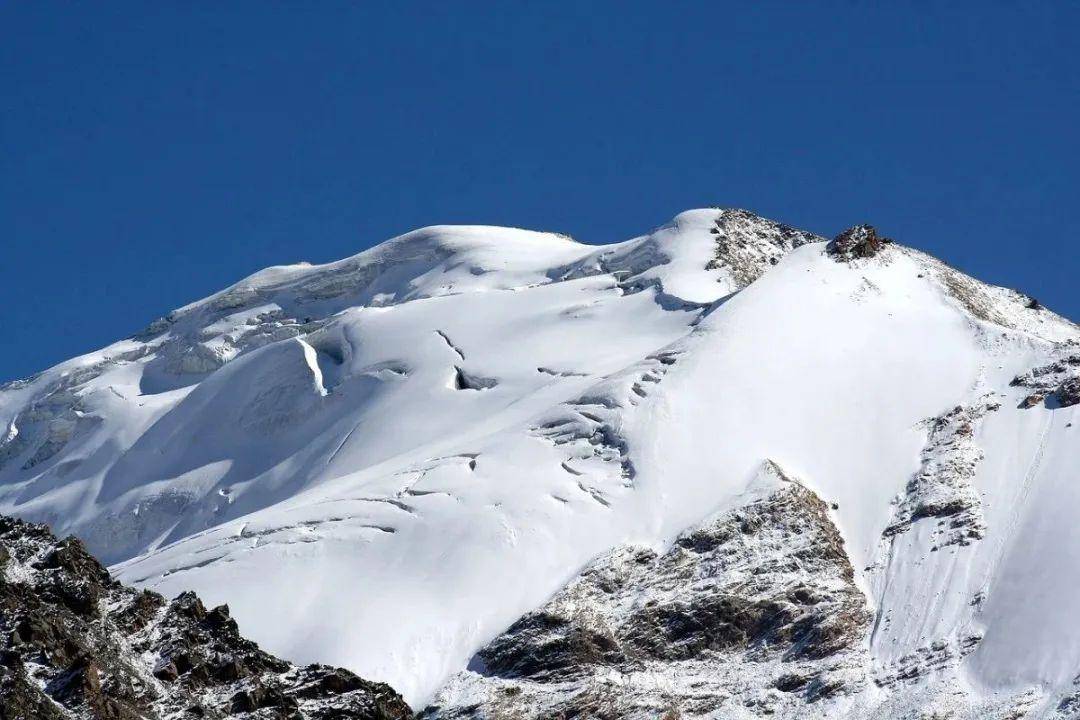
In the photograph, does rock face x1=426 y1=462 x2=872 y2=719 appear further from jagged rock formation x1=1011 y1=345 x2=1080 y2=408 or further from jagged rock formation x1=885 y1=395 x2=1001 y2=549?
jagged rock formation x1=1011 y1=345 x2=1080 y2=408

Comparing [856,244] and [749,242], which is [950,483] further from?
[749,242]

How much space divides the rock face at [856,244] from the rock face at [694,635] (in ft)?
97.8

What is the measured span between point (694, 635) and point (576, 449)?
15789 millimetres

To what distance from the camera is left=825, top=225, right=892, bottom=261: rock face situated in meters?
108

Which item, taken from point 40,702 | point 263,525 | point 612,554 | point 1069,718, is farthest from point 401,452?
point 40,702

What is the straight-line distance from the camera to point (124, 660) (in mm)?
56062

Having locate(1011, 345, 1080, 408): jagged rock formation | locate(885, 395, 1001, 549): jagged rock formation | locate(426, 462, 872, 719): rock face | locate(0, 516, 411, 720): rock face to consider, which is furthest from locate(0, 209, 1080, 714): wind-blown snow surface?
locate(0, 516, 411, 720): rock face

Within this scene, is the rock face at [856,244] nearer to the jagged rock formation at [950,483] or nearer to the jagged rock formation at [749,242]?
the jagged rock formation at [749,242]

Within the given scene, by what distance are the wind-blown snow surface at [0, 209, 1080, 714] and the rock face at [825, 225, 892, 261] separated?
0.81 m

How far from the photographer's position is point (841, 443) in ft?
290

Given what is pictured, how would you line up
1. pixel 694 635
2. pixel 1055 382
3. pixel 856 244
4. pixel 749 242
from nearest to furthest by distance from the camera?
pixel 694 635
pixel 1055 382
pixel 856 244
pixel 749 242

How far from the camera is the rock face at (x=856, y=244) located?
4247 inches

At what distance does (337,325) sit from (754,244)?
2414 cm

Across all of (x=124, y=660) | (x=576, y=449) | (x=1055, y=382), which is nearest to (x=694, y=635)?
(x=576, y=449)
